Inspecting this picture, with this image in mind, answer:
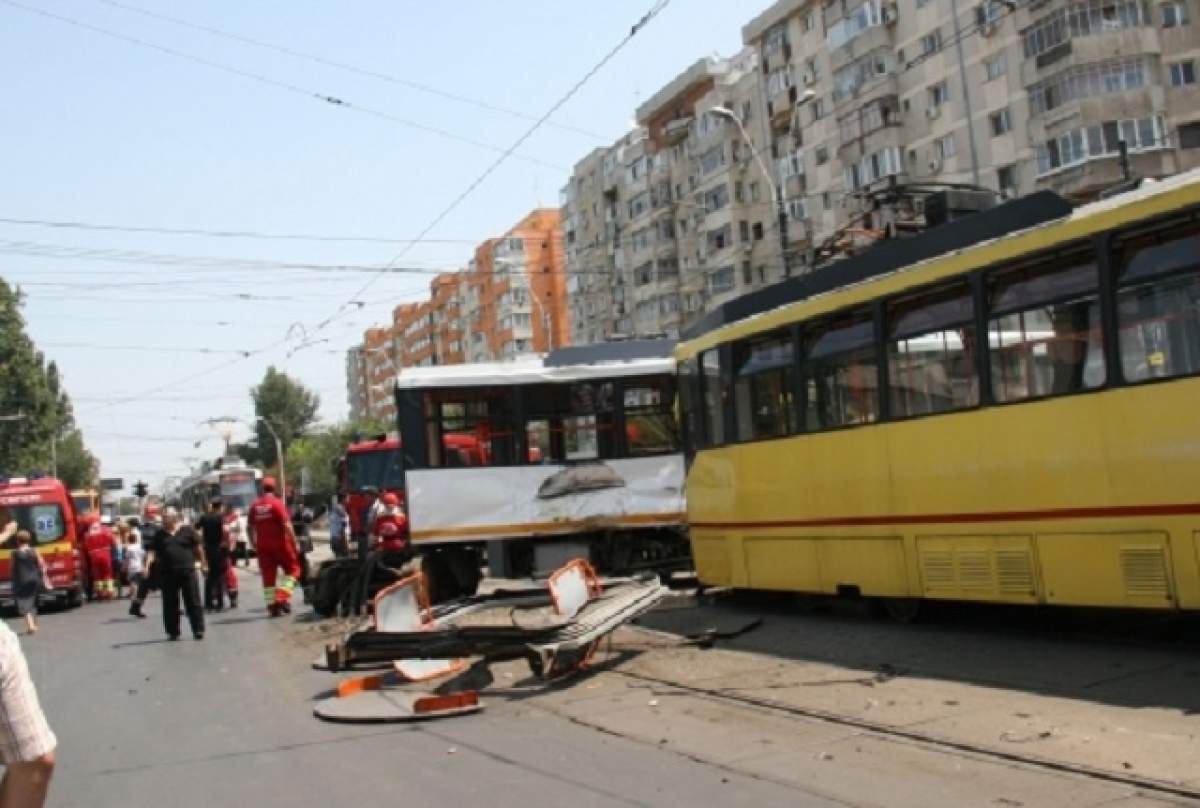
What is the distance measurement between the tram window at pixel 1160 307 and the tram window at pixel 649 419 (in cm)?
912

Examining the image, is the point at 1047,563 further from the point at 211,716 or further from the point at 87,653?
the point at 87,653

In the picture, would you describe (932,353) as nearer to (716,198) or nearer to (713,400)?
(713,400)

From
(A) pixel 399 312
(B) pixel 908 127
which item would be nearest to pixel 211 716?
(B) pixel 908 127

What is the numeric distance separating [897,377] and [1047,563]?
7.13ft

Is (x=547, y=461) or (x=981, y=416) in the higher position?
(x=547, y=461)

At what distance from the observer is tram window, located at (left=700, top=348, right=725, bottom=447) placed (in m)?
12.8

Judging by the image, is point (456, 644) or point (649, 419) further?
point (649, 419)

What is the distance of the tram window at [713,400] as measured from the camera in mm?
12805

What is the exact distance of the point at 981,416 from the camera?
9281 mm

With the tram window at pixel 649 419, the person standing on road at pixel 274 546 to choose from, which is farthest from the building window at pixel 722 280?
the person standing on road at pixel 274 546

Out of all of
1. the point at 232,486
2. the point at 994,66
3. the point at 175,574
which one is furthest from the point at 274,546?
the point at 994,66

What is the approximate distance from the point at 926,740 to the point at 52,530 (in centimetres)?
2247

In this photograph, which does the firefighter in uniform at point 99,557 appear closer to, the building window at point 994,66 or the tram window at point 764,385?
the tram window at point 764,385

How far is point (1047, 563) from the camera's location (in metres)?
8.64
